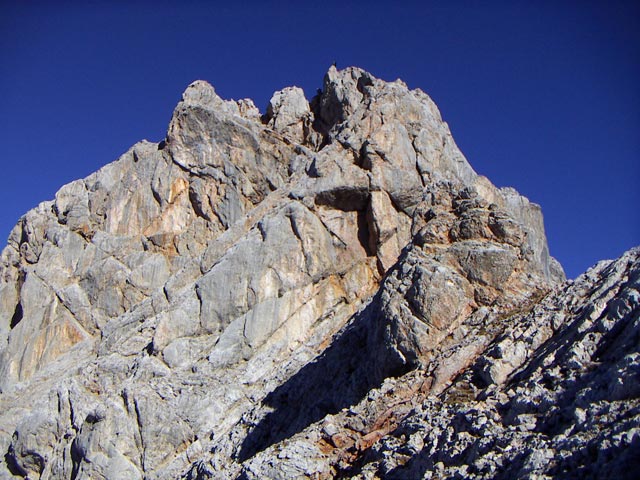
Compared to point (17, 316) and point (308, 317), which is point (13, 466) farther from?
point (17, 316)

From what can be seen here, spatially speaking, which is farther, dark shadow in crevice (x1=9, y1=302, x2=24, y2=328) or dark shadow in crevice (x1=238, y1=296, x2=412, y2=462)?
dark shadow in crevice (x1=9, y1=302, x2=24, y2=328)

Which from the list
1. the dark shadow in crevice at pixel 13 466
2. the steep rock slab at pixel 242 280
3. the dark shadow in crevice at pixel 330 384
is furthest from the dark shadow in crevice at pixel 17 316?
the dark shadow in crevice at pixel 330 384

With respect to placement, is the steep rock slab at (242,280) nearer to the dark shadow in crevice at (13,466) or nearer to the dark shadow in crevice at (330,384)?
the dark shadow in crevice at (330,384)

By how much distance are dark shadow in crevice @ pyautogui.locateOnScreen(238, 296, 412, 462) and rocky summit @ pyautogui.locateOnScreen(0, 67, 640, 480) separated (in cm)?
14

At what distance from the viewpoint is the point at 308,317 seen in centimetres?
4509

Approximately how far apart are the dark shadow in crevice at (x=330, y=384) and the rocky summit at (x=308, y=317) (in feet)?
0.46

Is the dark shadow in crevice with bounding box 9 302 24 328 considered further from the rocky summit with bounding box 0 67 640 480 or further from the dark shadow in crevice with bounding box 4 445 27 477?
the dark shadow in crevice with bounding box 4 445 27 477

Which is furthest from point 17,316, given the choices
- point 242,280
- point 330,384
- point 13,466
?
point 330,384

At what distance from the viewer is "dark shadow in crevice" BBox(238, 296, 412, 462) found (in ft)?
81.6

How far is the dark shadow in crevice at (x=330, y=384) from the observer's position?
2486 cm

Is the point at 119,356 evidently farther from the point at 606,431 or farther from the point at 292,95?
the point at 292,95

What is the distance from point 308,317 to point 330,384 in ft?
55.7

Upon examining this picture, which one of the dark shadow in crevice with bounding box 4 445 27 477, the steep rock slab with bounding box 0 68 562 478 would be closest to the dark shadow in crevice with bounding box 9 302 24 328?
the steep rock slab with bounding box 0 68 562 478

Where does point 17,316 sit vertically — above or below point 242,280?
below
